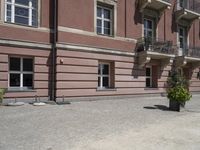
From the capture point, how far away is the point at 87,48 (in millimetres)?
17094

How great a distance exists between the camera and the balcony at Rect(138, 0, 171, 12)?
66.5 feet

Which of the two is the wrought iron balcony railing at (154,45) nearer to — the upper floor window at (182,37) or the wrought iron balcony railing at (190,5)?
the upper floor window at (182,37)

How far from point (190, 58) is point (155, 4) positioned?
5.78 metres

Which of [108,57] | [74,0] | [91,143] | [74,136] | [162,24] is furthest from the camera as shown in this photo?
[162,24]

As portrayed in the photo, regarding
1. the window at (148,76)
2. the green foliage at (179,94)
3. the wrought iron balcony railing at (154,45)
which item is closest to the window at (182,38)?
the wrought iron balcony railing at (154,45)

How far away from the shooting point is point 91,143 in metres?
7.34

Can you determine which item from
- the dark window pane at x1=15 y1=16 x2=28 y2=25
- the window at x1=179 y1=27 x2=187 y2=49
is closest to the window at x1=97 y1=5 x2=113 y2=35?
the dark window pane at x1=15 y1=16 x2=28 y2=25

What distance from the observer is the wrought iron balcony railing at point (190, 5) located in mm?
24427

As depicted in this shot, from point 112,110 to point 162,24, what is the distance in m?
11.6

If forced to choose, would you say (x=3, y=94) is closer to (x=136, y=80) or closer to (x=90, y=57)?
(x=90, y=57)

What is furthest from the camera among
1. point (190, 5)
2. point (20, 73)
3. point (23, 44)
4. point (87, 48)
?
point (190, 5)

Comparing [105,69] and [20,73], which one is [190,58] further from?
[20,73]

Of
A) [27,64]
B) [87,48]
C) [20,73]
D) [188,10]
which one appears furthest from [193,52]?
[20,73]

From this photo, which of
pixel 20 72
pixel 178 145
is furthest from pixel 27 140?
pixel 20 72
